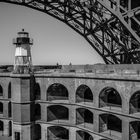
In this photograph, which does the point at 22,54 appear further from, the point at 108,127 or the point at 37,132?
the point at 108,127

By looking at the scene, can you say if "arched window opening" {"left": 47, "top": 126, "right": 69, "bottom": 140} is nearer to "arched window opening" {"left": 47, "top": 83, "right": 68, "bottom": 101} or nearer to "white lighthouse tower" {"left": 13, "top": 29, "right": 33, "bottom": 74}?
"arched window opening" {"left": 47, "top": 83, "right": 68, "bottom": 101}

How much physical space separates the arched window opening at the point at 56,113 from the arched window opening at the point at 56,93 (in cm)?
126

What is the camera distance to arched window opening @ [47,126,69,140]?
1091 inches

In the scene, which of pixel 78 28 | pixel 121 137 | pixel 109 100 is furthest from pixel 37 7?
pixel 121 137

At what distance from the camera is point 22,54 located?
2709 cm

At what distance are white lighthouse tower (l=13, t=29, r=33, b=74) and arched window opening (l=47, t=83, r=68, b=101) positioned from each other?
3610mm

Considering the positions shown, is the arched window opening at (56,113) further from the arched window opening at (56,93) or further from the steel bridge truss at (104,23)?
the steel bridge truss at (104,23)

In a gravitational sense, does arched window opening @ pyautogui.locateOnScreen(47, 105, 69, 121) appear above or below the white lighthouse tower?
below

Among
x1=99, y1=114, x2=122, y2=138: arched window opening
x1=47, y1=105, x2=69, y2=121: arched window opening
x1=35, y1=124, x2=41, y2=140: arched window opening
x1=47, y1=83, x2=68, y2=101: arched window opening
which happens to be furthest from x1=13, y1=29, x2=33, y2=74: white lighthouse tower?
x1=99, y1=114, x2=122, y2=138: arched window opening

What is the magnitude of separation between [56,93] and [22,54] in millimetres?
6543

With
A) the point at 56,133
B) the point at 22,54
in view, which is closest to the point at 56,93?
the point at 56,133

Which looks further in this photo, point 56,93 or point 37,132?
point 56,93

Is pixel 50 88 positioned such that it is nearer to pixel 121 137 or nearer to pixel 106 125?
pixel 106 125

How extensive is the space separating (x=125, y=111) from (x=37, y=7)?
1846 cm
